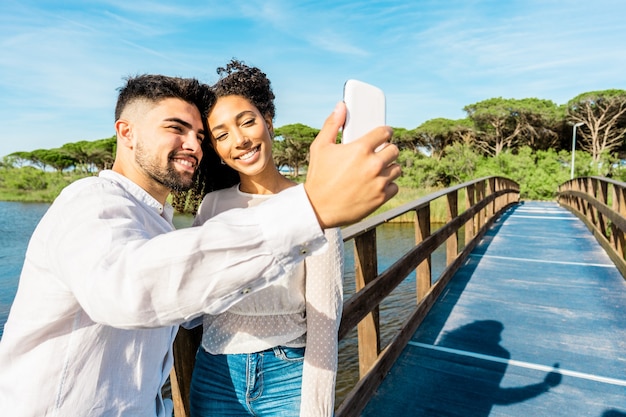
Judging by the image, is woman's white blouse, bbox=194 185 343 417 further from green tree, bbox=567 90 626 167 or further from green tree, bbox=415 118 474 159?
green tree, bbox=415 118 474 159

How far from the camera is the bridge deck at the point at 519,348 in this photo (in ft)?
7.62

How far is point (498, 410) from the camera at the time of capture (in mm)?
2270

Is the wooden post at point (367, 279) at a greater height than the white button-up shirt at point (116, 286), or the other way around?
the white button-up shirt at point (116, 286)

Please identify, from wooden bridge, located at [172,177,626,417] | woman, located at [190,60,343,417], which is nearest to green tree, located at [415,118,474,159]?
wooden bridge, located at [172,177,626,417]

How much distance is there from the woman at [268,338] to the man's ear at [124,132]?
30 centimetres

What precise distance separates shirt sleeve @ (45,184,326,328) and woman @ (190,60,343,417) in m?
0.65

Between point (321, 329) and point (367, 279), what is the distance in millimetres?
1007

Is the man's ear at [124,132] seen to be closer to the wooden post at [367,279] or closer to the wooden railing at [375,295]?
the wooden railing at [375,295]

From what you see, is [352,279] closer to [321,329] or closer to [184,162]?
[321,329]

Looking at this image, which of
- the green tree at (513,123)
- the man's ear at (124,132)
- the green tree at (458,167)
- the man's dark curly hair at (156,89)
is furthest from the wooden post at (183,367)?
the green tree at (513,123)

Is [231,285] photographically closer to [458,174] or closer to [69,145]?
[458,174]

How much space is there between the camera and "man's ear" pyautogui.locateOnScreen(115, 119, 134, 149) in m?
1.14

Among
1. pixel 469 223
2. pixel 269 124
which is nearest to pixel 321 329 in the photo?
pixel 269 124

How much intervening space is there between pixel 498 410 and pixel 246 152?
6.22ft
